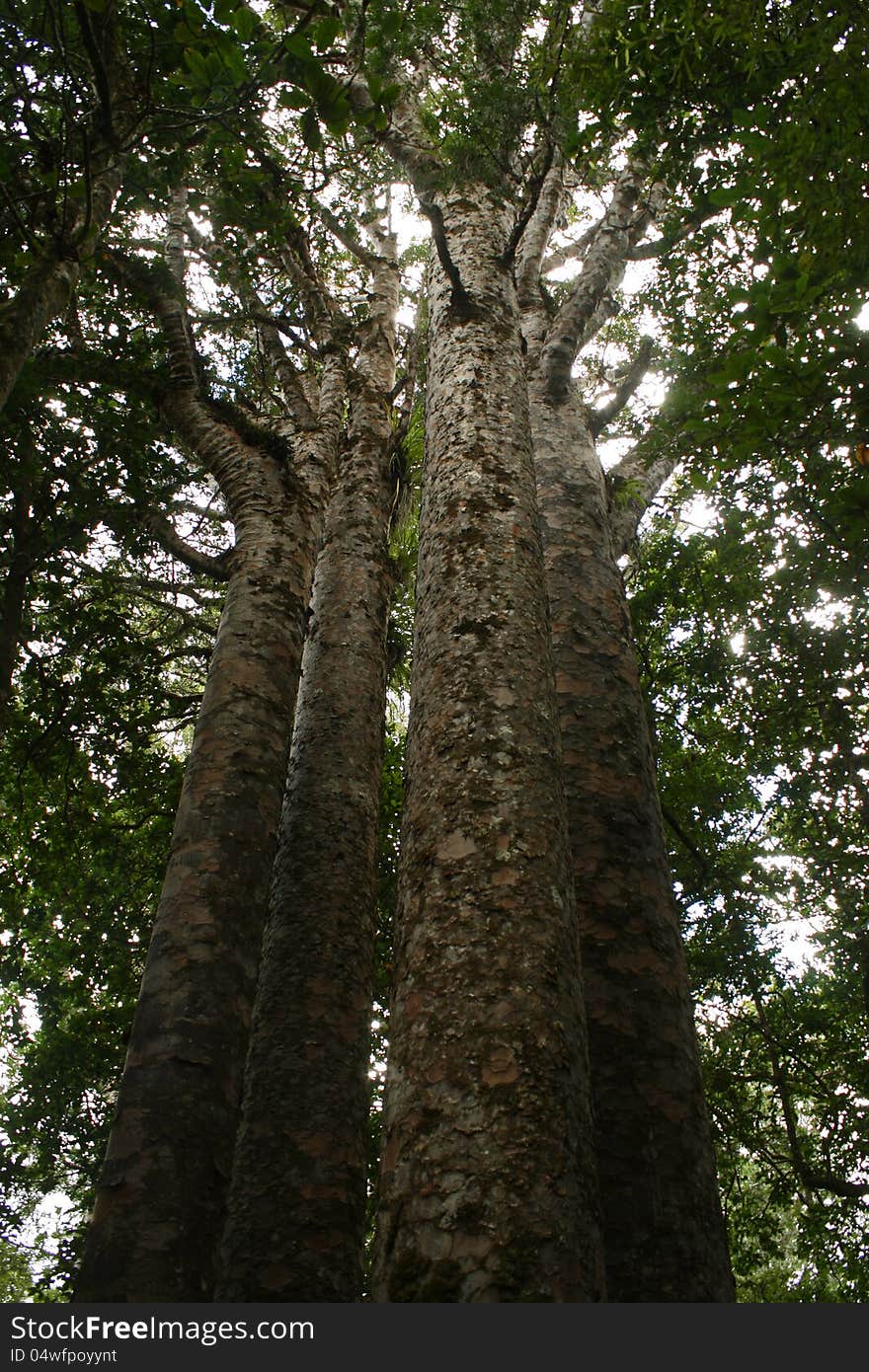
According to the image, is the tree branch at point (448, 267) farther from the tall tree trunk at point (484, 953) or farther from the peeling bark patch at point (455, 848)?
the peeling bark patch at point (455, 848)

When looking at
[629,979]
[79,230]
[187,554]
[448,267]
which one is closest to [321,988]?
[629,979]

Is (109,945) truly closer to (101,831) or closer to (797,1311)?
(101,831)

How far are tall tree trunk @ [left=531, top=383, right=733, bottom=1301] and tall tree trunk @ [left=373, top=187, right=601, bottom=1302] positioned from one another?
40.3 inches

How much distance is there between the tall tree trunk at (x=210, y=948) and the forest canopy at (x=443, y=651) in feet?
0.07

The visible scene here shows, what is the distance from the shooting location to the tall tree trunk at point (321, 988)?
145 inches

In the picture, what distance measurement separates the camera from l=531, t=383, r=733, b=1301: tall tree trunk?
263 centimetres

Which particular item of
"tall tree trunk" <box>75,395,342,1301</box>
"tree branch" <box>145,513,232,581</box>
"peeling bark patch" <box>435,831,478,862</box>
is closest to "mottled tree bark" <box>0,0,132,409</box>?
"tall tree trunk" <box>75,395,342,1301</box>

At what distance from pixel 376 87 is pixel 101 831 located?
6.66m

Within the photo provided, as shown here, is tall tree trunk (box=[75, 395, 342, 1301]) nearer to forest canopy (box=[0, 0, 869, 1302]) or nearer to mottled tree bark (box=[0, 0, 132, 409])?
forest canopy (box=[0, 0, 869, 1302])

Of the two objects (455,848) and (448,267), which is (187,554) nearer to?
(448,267)

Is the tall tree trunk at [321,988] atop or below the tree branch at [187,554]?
below

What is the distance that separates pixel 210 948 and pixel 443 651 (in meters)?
1.74

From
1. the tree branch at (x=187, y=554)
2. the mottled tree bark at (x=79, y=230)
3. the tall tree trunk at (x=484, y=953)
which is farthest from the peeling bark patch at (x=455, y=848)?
the tree branch at (x=187, y=554)

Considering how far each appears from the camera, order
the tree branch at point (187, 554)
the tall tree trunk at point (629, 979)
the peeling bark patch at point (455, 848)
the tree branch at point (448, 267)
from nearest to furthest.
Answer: the peeling bark patch at point (455, 848) < the tall tree trunk at point (629, 979) < the tree branch at point (448, 267) < the tree branch at point (187, 554)
